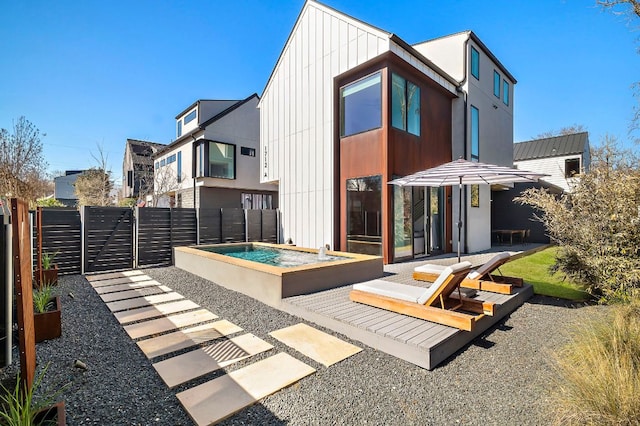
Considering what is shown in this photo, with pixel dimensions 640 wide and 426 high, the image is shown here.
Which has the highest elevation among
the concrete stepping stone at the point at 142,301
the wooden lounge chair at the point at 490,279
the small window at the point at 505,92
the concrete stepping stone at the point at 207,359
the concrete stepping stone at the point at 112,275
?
the small window at the point at 505,92

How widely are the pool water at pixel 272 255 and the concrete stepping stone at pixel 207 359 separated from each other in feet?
13.8

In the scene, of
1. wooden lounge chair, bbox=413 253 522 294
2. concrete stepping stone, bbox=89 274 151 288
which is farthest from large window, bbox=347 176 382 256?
concrete stepping stone, bbox=89 274 151 288

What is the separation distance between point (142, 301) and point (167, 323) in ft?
5.27

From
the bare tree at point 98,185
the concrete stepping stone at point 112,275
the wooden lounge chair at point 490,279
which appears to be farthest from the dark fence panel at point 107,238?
the bare tree at point 98,185

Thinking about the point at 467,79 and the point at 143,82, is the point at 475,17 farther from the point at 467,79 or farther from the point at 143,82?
the point at 143,82

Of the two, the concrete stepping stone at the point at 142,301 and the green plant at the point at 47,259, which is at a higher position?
the green plant at the point at 47,259

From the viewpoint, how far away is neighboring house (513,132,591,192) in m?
20.4

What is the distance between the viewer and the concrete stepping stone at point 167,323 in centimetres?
418

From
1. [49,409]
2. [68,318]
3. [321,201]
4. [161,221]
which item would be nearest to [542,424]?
[49,409]

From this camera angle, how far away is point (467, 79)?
1135 centimetres

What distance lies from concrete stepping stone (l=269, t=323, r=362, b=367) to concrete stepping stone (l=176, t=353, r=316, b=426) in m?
0.25

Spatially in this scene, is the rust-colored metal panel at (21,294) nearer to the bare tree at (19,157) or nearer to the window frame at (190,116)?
the bare tree at (19,157)

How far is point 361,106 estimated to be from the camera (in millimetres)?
9625

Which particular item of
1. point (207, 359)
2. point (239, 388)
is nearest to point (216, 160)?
point (207, 359)
